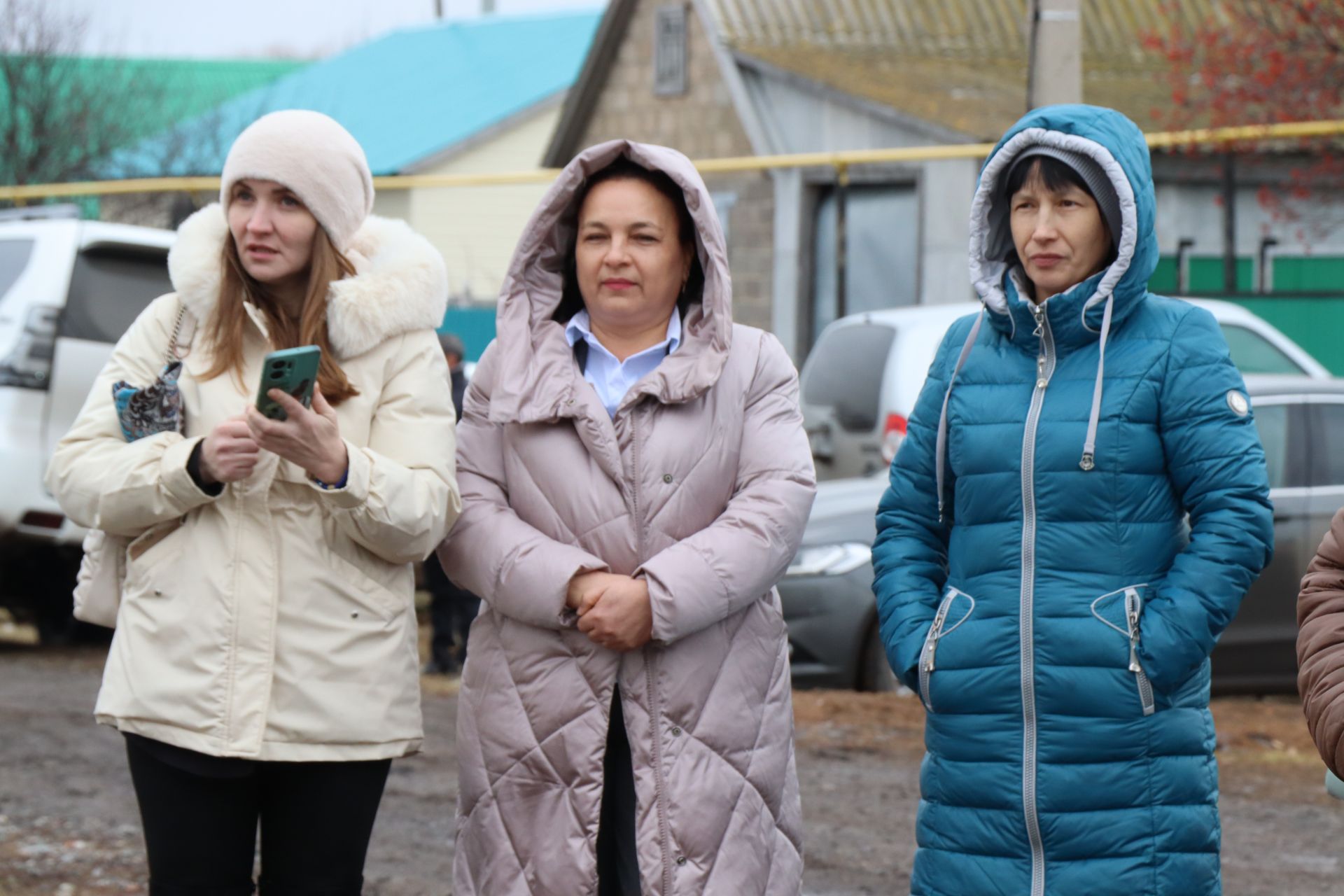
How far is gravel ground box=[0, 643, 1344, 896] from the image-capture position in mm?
5668

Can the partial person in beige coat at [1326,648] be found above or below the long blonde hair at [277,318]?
below

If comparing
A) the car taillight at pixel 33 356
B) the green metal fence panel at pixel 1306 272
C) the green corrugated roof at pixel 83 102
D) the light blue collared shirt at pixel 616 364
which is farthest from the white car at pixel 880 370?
the green corrugated roof at pixel 83 102

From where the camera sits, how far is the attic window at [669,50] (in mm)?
20469

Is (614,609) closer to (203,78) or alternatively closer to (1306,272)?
(1306,272)

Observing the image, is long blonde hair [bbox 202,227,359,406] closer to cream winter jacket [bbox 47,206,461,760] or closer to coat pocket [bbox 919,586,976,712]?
cream winter jacket [bbox 47,206,461,760]

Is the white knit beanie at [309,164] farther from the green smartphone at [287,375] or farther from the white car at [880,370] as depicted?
the white car at [880,370]

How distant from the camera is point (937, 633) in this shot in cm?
346

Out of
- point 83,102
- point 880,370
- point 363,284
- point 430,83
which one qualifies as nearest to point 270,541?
point 363,284

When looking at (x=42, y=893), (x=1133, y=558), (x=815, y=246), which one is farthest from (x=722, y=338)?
(x=815, y=246)

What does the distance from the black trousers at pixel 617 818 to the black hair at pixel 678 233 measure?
2.73ft

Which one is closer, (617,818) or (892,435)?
(617,818)

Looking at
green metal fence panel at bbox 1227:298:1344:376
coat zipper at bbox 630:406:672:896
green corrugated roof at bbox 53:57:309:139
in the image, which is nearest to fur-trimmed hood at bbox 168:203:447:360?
coat zipper at bbox 630:406:672:896

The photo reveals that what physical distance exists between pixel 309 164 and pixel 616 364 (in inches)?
28.1

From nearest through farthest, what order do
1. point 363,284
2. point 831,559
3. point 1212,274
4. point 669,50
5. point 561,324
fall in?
point 363,284 < point 561,324 < point 831,559 < point 1212,274 < point 669,50
